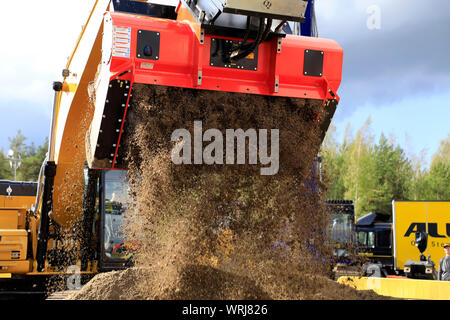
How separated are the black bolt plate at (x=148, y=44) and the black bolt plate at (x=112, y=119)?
0.79ft

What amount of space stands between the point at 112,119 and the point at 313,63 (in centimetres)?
167

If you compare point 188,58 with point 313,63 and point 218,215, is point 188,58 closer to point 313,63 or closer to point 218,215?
point 313,63

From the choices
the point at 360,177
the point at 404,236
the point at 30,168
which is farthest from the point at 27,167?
the point at 404,236

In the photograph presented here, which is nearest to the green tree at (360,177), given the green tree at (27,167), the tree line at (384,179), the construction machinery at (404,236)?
the tree line at (384,179)

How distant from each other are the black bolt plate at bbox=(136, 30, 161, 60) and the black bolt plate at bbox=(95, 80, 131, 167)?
0.79ft

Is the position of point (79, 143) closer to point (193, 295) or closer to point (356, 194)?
point (193, 295)

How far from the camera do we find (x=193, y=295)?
3.34 meters

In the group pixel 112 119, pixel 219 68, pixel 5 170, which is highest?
pixel 5 170

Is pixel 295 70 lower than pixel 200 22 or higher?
lower

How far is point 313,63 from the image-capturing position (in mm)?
4168
